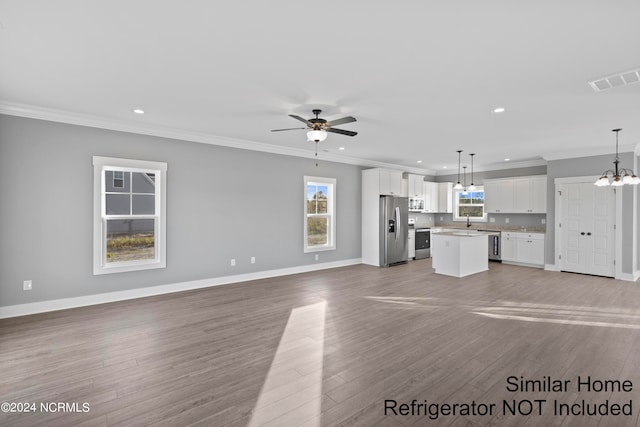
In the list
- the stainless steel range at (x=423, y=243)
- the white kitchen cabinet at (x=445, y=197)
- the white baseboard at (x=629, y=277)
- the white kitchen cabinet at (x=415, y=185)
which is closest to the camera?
the white baseboard at (x=629, y=277)

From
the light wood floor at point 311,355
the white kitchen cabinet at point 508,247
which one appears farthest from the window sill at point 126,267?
the white kitchen cabinet at point 508,247

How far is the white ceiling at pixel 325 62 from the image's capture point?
217cm

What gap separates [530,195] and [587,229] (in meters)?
1.57

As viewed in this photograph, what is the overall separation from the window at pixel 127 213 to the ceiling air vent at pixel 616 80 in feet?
19.3

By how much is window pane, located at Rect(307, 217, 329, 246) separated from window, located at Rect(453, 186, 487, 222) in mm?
4901

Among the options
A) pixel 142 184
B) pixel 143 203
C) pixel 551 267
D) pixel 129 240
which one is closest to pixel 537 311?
pixel 551 267

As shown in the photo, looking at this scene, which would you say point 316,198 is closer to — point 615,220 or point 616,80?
point 616,80

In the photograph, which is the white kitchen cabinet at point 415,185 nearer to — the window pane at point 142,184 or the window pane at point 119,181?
the window pane at point 142,184

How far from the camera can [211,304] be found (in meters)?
4.74

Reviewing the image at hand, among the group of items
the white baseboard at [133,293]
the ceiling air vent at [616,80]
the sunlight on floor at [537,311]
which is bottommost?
the sunlight on floor at [537,311]

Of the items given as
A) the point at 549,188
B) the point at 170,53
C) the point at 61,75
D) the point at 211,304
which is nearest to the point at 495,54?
the point at 170,53

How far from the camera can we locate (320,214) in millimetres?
7582

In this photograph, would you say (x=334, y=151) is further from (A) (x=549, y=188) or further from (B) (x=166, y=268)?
(A) (x=549, y=188)

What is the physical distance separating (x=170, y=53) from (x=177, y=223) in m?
3.36
